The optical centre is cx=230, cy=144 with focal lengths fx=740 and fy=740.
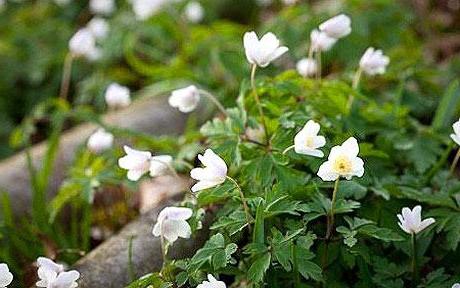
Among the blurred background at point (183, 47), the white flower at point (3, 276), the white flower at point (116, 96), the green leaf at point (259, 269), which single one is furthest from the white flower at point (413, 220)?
the white flower at point (116, 96)

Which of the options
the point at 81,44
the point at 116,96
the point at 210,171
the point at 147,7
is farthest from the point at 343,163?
the point at 147,7

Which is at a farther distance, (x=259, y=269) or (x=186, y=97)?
(x=186, y=97)

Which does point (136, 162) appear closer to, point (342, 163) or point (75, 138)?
point (342, 163)

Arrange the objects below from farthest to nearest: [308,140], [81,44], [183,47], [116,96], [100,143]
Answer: [183,47] < [81,44] < [116,96] < [100,143] < [308,140]

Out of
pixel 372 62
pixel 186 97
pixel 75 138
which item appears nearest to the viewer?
pixel 186 97

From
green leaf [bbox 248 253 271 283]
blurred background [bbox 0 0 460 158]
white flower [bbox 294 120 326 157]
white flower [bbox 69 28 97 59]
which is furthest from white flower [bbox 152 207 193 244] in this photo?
white flower [bbox 69 28 97 59]

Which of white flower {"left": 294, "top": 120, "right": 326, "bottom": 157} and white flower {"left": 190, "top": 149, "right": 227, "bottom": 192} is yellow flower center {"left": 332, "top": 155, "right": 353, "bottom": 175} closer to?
white flower {"left": 294, "top": 120, "right": 326, "bottom": 157}
